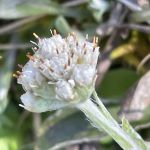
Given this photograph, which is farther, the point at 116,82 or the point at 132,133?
the point at 116,82

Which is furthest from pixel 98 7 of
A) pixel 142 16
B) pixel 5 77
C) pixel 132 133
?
pixel 132 133

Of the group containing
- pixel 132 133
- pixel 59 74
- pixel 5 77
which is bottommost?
pixel 132 133

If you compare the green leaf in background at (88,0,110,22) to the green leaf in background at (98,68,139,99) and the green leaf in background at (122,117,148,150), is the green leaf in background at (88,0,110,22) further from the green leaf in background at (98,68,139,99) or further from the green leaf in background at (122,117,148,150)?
the green leaf in background at (122,117,148,150)

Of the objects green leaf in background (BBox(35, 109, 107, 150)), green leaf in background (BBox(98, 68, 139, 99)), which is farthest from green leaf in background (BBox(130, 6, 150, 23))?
green leaf in background (BBox(35, 109, 107, 150))

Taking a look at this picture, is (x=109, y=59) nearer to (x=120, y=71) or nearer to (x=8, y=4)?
(x=120, y=71)

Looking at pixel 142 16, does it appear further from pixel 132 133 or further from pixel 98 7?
pixel 132 133

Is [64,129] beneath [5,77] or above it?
beneath

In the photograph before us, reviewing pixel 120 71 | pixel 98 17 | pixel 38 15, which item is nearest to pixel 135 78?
pixel 120 71

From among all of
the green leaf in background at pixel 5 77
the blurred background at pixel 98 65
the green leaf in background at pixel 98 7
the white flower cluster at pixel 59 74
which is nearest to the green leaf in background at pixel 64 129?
the blurred background at pixel 98 65

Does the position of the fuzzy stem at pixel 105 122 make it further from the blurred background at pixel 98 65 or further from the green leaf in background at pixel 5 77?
the green leaf in background at pixel 5 77
